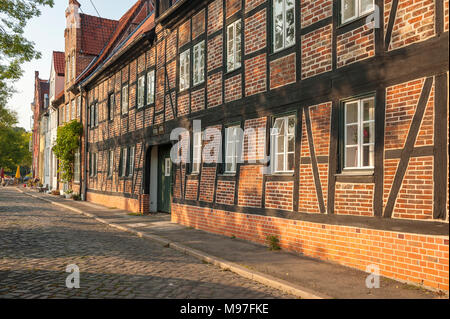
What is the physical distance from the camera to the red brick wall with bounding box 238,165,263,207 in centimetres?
938

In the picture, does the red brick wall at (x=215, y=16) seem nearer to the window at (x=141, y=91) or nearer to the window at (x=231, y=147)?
the window at (x=231, y=147)

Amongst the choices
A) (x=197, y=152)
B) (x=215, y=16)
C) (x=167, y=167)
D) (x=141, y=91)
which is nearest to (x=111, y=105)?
(x=141, y=91)

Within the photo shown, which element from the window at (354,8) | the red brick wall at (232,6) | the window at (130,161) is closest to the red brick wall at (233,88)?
the red brick wall at (232,6)

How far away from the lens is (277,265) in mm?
7082

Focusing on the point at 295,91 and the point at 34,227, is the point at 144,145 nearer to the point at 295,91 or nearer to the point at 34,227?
the point at 34,227

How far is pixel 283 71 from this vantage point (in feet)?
28.6

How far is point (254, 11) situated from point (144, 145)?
8148 millimetres

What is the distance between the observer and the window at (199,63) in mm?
12094

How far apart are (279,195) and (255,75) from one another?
2828 mm

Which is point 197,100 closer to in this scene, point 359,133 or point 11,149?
point 359,133

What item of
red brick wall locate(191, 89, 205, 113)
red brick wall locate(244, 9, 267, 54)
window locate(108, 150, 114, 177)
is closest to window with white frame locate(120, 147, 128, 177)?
window locate(108, 150, 114, 177)

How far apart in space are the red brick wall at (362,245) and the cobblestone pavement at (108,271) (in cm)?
175

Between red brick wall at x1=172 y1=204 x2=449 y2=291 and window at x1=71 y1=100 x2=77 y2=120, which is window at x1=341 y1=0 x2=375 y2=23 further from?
window at x1=71 y1=100 x2=77 y2=120
